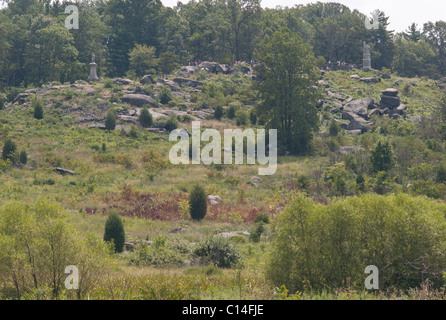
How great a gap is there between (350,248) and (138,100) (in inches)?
1528

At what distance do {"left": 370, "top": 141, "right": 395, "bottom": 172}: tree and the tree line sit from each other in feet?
117

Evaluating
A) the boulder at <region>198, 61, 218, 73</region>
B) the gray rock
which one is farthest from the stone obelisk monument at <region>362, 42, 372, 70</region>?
the gray rock

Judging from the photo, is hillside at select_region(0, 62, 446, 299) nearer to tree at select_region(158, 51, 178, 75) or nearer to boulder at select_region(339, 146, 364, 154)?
boulder at select_region(339, 146, 364, 154)

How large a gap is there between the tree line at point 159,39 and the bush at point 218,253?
46550mm

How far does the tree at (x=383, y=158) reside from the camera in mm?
32344

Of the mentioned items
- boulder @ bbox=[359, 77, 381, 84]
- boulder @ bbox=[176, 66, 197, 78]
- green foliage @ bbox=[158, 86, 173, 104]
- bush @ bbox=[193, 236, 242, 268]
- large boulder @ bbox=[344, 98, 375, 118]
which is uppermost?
boulder @ bbox=[176, 66, 197, 78]

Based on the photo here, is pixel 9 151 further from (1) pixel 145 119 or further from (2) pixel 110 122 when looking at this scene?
(1) pixel 145 119

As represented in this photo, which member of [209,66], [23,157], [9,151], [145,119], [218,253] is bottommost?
[218,253]

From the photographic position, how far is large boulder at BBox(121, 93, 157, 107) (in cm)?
4666

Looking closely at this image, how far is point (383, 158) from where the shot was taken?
32.3 metres

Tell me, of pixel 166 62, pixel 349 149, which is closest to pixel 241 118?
pixel 349 149

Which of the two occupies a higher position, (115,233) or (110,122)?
(110,122)

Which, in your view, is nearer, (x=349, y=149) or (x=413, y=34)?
(x=349, y=149)

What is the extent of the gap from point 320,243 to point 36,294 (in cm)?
Result: 643
